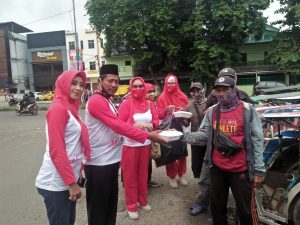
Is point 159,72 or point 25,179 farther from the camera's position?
point 159,72

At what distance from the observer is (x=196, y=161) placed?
4.77m

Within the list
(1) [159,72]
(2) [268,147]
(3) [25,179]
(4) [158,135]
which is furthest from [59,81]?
(1) [159,72]

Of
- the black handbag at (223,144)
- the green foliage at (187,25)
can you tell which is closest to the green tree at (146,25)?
the green foliage at (187,25)

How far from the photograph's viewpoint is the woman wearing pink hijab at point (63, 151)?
8.41 feet

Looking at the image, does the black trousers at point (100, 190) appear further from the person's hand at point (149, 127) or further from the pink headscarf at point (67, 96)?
the person's hand at point (149, 127)

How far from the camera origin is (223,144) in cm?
327

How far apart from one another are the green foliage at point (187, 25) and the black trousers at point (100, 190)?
1026 inches

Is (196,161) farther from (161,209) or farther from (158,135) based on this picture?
(158,135)

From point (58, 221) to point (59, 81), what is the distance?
1104 millimetres

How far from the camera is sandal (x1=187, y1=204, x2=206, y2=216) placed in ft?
14.3

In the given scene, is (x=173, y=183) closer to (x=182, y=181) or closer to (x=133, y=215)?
(x=182, y=181)

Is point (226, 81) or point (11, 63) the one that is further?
point (11, 63)

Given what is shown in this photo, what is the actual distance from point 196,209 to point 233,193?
112 centimetres

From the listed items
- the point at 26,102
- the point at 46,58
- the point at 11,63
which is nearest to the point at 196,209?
the point at 26,102
